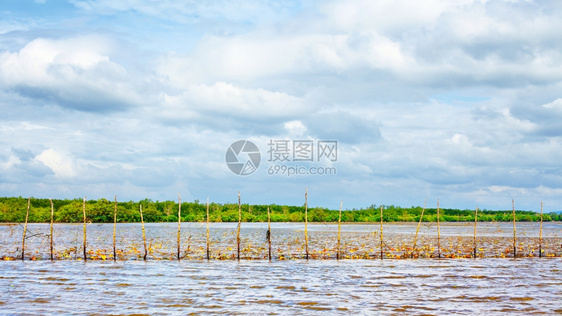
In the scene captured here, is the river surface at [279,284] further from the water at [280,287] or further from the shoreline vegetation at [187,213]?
the shoreline vegetation at [187,213]

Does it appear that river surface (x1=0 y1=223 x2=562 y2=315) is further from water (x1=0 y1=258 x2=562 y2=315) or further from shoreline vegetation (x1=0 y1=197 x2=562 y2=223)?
shoreline vegetation (x1=0 y1=197 x2=562 y2=223)

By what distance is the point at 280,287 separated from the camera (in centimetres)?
1991

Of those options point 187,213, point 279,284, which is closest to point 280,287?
point 279,284

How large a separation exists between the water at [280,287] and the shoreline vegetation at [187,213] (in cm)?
4841

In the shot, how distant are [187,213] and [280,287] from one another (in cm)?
9013

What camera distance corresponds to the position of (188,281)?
69.9 ft

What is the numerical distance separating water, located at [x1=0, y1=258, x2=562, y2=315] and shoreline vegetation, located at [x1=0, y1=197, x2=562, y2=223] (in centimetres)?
4841

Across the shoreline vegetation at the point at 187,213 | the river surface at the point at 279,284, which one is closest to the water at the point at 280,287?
the river surface at the point at 279,284

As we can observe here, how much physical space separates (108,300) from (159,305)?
2.19 m

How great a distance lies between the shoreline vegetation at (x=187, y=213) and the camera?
81.1 meters

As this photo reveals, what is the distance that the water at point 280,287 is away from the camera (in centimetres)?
Result: 1633

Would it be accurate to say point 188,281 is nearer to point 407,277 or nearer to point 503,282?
point 407,277

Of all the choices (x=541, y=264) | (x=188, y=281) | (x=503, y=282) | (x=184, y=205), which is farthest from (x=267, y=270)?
(x=184, y=205)

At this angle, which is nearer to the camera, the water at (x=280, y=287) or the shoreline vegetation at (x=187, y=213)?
the water at (x=280, y=287)
